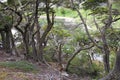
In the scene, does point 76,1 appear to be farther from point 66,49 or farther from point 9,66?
point 9,66

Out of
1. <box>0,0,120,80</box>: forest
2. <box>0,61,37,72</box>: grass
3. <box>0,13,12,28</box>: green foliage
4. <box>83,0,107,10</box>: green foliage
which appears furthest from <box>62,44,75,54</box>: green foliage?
<box>0,61,37,72</box>: grass

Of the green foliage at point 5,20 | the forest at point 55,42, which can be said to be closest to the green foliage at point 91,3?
the forest at point 55,42

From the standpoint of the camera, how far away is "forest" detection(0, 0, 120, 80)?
1218 centimetres

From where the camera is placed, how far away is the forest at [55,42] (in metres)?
12.2

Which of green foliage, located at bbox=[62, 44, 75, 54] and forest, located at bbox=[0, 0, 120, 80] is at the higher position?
forest, located at bbox=[0, 0, 120, 80]

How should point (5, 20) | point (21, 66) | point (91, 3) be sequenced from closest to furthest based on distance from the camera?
point (21, 66) < point (91, 3) < point (5, 20)

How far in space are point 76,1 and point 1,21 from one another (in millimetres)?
4078

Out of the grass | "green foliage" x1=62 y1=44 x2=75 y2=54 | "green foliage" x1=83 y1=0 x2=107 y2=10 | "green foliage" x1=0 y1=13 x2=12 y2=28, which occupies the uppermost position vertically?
"green foliage" x1=83 y1=0 x2=107 y2=10

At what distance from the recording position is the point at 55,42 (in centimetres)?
1922

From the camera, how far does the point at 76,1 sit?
16.1 m

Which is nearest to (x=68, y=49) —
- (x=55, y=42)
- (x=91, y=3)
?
(x=55, y=42)

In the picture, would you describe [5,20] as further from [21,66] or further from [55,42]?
[21,66]

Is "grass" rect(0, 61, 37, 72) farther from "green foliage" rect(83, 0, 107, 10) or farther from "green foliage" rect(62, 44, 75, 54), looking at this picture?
"green foliage" rect(62, 44, 75, 54)

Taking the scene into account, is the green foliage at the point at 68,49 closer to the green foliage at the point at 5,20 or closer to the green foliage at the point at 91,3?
the green foliage at the point at 5,20
